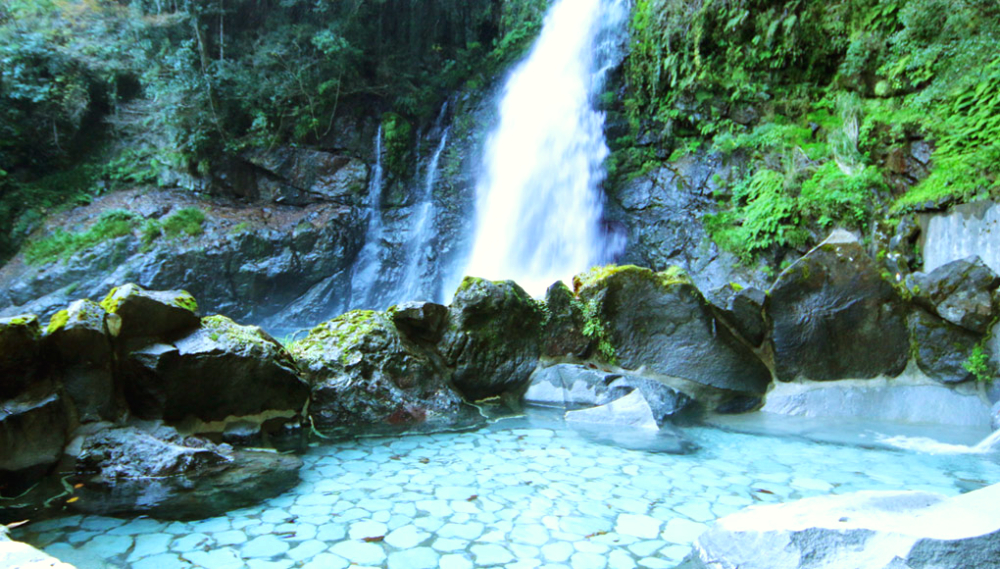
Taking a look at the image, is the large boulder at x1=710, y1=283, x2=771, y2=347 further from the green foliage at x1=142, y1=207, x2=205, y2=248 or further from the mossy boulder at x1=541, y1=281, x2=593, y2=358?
the green foliage at x1=142, y1=207, x2=205, y2=248

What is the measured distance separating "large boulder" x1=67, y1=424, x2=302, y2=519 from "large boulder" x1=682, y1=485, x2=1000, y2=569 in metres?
2.46

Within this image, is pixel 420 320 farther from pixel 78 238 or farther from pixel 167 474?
pixel 78 238

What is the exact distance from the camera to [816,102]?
9.85m

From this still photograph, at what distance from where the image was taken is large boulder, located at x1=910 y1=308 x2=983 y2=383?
5.00m

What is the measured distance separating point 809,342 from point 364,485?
427 centimetres

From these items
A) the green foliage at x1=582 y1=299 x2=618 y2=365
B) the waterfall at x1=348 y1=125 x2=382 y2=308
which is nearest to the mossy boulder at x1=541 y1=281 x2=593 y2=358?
the green foliage at x1=582 y1=299 x2=618 y2=365

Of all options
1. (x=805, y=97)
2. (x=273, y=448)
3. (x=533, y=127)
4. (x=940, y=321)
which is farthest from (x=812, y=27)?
(x=273, y=448)

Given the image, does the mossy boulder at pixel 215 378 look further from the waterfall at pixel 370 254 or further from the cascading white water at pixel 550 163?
the waterfall at pixel 370 254

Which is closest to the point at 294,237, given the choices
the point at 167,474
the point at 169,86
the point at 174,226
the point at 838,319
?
the point at 174,226

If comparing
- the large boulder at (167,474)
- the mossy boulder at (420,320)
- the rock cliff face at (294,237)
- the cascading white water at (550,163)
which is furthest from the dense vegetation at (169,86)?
the large boulder at (167,474)

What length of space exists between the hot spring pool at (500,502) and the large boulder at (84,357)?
104cm

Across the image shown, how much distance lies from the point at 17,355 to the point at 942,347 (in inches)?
276

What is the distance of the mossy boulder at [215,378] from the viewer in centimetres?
396

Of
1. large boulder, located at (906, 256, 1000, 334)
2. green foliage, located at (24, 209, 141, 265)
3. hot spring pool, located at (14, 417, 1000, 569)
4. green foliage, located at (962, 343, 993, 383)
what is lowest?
hot spring pool, located at (14, 417, 1000, 569)
